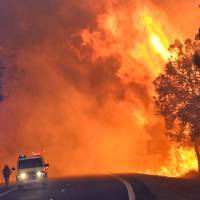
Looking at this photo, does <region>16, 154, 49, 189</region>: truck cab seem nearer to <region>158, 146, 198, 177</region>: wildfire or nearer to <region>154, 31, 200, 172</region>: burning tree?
<region>154, 31, 200, 172</region>: burning tree

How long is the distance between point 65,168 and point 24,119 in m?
16.0

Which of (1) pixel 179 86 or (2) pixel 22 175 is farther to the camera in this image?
(1) pixel 179 86

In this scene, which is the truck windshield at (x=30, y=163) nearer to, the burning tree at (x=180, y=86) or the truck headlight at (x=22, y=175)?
the truck headlight at (x=22, y=175)

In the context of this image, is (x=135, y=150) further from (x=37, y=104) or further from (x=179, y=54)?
(x=179, y=54)

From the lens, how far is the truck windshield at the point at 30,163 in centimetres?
4991

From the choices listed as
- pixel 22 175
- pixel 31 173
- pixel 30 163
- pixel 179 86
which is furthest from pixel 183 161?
pixel 22 175

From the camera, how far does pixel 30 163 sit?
50.1m

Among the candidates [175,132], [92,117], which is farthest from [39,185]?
[92,117]

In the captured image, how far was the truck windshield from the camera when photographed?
4991cm

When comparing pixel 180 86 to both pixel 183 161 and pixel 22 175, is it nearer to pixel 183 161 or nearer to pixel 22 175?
pixel 22 175

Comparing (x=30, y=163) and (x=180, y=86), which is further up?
(x=180, y=86)

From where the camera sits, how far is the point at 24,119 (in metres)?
180

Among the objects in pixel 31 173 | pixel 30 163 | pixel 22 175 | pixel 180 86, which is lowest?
pixel 22 175

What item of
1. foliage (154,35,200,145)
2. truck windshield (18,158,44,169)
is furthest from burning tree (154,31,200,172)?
truck windshield (18,158,44,169)
